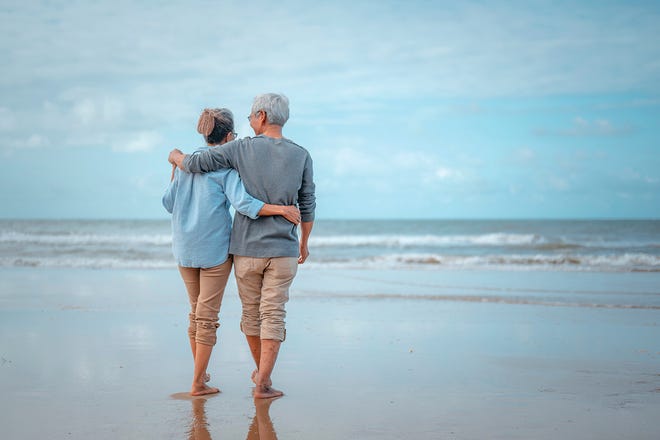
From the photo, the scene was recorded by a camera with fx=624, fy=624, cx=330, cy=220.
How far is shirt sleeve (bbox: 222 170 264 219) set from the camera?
3479 millimetres

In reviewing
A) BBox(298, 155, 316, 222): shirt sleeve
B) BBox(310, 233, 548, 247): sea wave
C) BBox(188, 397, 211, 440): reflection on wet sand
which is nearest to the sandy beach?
BBox(188, 397, 211, 440): reflection on wet sand

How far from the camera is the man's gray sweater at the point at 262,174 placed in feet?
11.6

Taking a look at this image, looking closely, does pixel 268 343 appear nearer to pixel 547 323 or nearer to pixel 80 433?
pixel 80 433

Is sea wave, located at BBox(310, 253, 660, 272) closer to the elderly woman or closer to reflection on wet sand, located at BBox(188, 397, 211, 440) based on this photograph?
the elderly woman

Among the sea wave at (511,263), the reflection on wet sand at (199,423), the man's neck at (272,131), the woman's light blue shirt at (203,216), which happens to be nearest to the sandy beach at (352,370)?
the reflection on wet sand at (199,423)

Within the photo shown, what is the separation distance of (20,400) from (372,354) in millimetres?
2530

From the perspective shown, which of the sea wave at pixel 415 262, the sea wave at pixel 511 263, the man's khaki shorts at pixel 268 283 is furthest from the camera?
the sea wave at pixel 511 263

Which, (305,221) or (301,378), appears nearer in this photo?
(305,221)

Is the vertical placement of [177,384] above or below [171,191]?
below

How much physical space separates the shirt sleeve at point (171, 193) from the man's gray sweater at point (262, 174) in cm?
16

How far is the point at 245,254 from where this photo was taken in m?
3.58

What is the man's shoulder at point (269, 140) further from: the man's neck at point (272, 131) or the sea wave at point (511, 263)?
the sea wave at point (511, 263)

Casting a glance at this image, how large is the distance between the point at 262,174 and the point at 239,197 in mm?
185

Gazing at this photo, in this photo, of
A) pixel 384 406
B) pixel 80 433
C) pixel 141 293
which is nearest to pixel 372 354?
pixel 384 406
